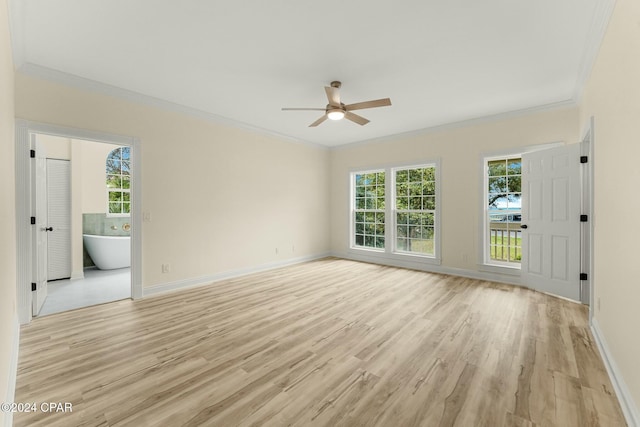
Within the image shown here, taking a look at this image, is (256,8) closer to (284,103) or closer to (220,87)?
(220,87)

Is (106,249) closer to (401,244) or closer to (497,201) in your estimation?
(401,244)

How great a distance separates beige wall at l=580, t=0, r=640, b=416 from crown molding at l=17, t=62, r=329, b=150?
14.7 ft

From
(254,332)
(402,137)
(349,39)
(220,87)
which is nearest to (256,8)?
(349,39)

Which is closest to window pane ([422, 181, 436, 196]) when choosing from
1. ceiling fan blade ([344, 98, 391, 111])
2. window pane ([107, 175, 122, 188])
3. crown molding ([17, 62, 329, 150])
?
ceiling fan blade ([344, 98, 391, 111])

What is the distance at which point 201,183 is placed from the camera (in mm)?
4348

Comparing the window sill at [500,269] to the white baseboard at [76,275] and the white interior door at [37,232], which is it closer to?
the white interior door at [37,232]

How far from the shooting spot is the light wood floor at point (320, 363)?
1637 mm

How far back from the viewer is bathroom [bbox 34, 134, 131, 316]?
13.4 ft

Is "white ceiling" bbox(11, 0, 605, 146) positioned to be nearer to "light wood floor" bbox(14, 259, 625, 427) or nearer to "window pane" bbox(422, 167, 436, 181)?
"window pane" bbox(422, 167, 436, 181)

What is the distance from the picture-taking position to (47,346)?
2.42m

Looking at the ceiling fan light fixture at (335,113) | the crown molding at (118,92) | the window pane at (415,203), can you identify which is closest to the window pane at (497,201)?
the window pane at (415,203)

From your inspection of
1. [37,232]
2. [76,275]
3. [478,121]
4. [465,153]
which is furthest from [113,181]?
[478,121]

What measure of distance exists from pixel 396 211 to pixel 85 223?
252 inches

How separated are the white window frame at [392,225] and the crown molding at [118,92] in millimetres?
2713
